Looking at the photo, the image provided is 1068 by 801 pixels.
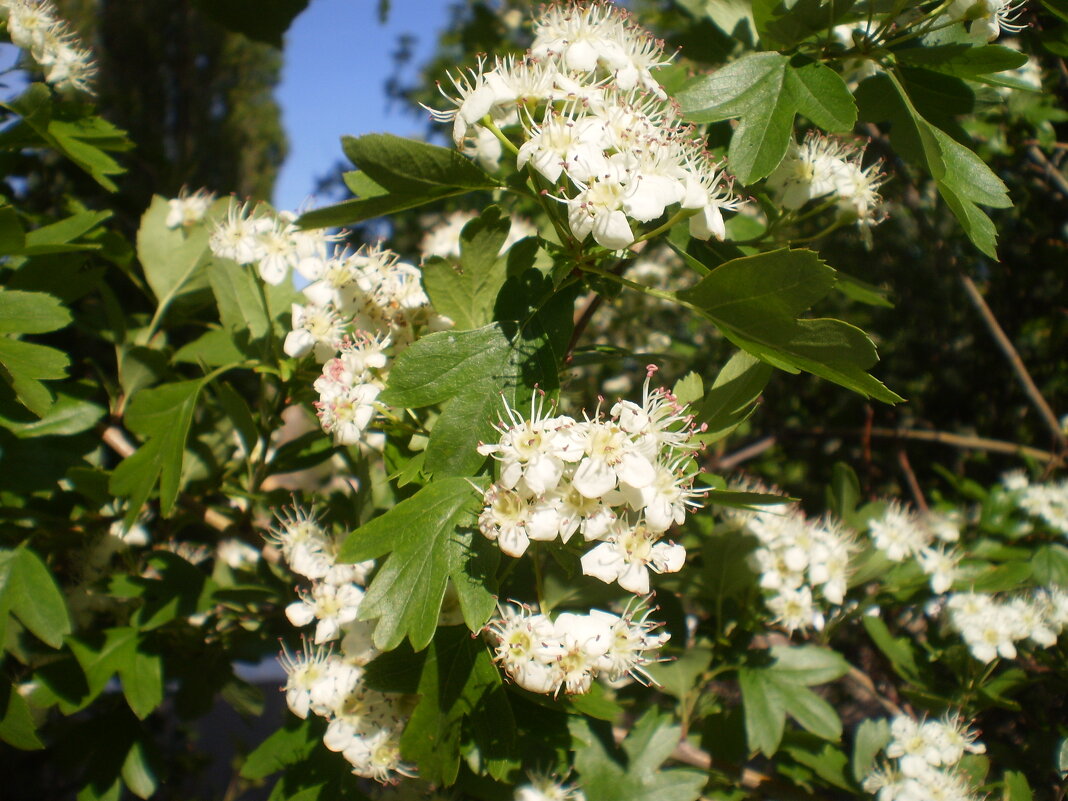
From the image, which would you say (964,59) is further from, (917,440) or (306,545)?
(917,440)

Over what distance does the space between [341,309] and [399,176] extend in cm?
30

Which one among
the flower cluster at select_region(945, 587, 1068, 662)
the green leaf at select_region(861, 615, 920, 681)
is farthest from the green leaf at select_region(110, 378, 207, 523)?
the flower cluster at select_region(945, 587, 1068, 662)

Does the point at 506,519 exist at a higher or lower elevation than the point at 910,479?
higher

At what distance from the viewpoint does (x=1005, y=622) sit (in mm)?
1365

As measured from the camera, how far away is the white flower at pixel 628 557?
80cm

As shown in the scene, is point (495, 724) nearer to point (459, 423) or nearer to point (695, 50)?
point (459, 423)

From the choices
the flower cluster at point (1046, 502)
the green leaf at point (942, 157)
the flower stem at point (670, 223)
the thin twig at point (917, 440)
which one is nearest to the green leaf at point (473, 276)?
the flower stem at point (670, 223)

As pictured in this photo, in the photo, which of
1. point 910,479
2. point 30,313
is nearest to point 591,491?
point 30,313

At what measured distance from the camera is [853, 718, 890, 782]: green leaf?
1.32m

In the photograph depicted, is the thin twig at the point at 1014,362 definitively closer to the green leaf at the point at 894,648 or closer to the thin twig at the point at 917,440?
the thin twig at the point at 917,440

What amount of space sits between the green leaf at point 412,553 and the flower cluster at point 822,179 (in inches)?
24.3

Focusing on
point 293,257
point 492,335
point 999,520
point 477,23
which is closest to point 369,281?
point 293,257

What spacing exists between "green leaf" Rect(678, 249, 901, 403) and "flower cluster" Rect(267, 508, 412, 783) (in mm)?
586

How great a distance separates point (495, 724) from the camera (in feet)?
2.93
